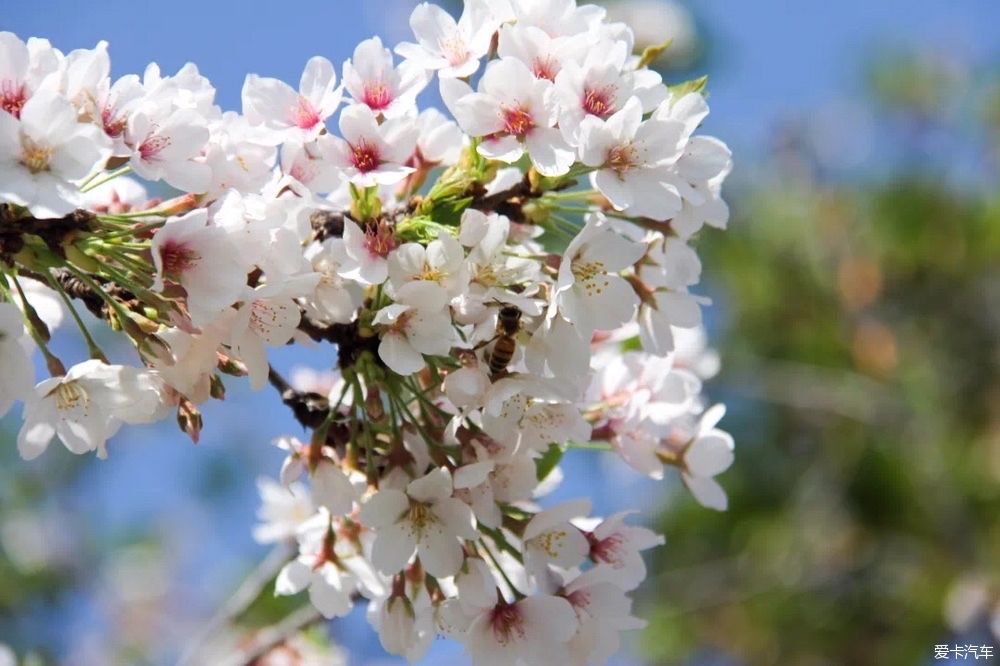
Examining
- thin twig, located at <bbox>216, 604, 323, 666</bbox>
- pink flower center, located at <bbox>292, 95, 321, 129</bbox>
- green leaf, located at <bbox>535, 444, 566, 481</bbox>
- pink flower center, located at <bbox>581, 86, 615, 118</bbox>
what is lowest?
thin twig, located at <bbox>216, 604, 323, 666</bbox>

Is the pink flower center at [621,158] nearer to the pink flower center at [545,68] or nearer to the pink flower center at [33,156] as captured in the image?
the pink flower center at [545,68]

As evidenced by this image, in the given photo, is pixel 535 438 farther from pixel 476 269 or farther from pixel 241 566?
pixel 241 566

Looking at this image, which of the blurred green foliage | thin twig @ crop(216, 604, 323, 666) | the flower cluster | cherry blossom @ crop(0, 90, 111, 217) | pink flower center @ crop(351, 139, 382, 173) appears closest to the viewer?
cherry blossom @ crop(0, 90, 111, 217)

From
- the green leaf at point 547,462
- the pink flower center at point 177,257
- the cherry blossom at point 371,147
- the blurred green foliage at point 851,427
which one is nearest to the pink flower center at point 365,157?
the cherry blossom at point 371,147

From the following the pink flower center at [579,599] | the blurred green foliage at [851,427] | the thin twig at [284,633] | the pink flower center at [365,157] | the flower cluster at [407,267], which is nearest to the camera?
the flower cluster at [407,267]

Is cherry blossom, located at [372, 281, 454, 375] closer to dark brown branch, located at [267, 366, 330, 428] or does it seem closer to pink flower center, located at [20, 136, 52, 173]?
dark brown branch, located at [267, 366, 330, 428]

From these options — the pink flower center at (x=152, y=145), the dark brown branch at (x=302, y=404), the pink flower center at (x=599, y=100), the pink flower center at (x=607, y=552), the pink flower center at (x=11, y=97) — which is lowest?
the pink flower center at (x=607, y=552)

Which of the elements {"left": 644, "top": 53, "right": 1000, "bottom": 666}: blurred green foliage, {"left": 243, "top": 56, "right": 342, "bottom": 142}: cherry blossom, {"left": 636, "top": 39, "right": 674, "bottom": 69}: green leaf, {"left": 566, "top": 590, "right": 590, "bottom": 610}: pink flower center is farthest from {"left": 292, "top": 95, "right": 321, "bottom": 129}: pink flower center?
{"left": 644, "top": 53, "right": 1000, "bottom": 666}: blurred green foliage
